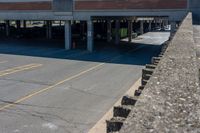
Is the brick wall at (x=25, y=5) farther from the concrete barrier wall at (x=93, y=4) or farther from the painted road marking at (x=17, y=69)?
the painted road marking at (x=17, y=69)

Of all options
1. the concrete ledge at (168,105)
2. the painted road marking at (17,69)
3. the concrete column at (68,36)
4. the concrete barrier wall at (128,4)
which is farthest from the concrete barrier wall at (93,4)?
the concrete ledge at (168,105)

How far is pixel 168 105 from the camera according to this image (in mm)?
4328

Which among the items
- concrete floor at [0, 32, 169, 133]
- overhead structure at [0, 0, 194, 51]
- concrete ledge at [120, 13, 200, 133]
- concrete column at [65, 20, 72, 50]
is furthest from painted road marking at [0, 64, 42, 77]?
concrete ledge at [120, 13, 200, 133]

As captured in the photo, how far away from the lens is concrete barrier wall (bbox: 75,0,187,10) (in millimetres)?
41281

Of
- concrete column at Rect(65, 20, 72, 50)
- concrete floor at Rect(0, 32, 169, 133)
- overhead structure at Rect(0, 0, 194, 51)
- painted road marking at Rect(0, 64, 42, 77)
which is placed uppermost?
overhead structure at Rect(0, 0, 194, 51)

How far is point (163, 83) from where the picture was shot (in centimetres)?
553

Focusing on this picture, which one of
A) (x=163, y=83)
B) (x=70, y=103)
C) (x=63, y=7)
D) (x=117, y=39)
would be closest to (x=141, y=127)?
(x=163, y=83)

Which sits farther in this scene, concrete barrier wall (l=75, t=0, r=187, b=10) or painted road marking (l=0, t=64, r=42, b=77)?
concrete barrier wall (l=75, t=0, r=187, b=10)

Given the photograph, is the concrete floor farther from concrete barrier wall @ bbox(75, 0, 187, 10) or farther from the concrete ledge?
the concrete ledge

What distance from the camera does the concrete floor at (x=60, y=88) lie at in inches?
649

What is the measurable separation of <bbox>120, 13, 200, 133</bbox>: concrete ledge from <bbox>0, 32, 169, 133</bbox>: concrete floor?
9925 millimetres

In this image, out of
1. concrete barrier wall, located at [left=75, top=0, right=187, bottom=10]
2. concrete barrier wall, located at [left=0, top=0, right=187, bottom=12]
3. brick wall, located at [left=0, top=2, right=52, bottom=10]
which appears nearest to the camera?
concrete barrier wall, located at [left=75, top=0, right=187, bottom=10]

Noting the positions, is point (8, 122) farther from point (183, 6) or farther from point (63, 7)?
point (63, 7)

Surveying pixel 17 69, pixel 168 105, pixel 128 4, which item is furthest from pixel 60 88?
pixel 128 4
